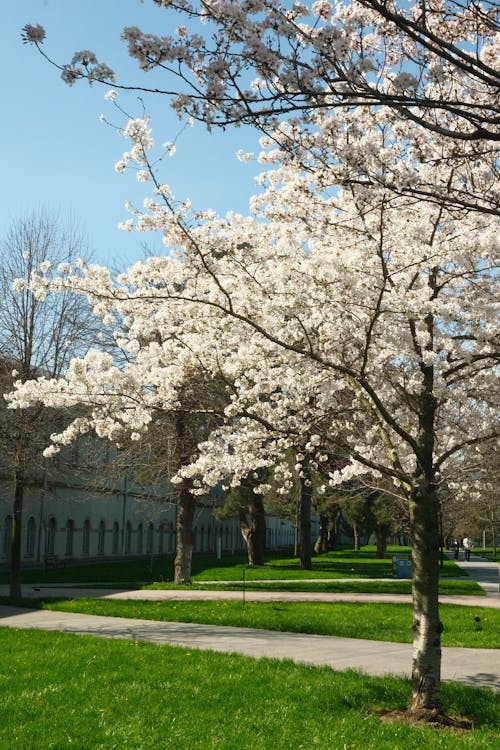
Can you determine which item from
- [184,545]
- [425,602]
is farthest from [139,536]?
[425,602]

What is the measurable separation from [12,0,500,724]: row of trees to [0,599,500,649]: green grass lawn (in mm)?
4303

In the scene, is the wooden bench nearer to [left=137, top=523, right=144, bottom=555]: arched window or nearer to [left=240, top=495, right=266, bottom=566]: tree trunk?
[left=240, top=495, right=266, bottom=566]: tree trunk

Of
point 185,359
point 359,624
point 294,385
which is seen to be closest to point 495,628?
point 359,624

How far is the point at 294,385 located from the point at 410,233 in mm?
2327

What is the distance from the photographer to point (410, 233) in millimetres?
8852

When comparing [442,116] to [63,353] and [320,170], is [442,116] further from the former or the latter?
[63,353]

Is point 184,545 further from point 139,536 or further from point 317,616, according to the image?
point 139,536

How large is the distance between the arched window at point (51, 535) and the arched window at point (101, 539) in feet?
18.9

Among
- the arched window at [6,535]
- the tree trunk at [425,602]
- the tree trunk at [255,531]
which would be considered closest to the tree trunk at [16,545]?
the tree trunk at [425,602]

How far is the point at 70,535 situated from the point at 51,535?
2.43 meters

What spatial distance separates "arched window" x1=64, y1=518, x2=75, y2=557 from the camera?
138 ft

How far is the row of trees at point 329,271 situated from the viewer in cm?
524

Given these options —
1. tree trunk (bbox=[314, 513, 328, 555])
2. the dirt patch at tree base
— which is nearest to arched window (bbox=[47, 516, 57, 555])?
tree trunk (bbox=[314, 513, 328, 555])

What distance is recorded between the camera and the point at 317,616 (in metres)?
15.7
